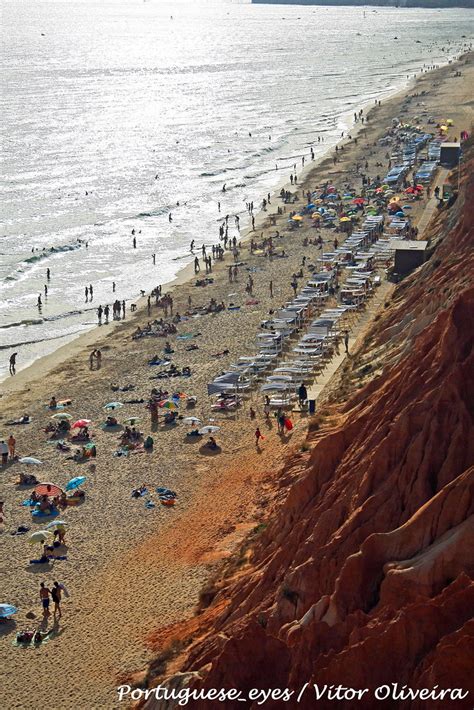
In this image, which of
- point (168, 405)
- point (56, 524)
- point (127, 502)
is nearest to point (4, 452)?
point (168, 405)

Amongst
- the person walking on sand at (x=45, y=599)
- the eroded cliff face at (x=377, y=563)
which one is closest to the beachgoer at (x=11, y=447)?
the person walking on sand at (x=45, y=599)

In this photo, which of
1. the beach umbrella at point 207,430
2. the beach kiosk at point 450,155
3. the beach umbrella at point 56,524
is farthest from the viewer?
the beach kiosk at point 450,155

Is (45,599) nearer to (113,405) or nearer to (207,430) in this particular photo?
(207,430)

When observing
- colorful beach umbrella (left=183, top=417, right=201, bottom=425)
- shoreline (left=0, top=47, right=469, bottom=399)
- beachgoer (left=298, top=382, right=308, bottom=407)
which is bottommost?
shoreline (left=0, top=47, right=469, bottom=399)

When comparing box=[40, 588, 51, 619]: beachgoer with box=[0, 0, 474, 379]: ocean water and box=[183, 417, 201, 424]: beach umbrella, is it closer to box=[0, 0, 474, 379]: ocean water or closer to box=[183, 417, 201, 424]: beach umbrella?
box=[183, 417, 201, 424]: beach umbrella

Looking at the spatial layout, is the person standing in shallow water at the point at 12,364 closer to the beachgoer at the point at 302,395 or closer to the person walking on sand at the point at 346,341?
the person walking on sand at the point at 346,341

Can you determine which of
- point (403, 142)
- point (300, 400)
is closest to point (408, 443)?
point (300, 400)

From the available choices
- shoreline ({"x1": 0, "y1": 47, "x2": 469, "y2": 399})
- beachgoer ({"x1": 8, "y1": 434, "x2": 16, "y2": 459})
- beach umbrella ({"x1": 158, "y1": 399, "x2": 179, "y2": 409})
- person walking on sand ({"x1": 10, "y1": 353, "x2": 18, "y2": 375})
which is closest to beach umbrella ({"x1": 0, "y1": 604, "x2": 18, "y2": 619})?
beachgoer ({"x1": 8, "y1": 434, "x2": 16, "y2": 459})
